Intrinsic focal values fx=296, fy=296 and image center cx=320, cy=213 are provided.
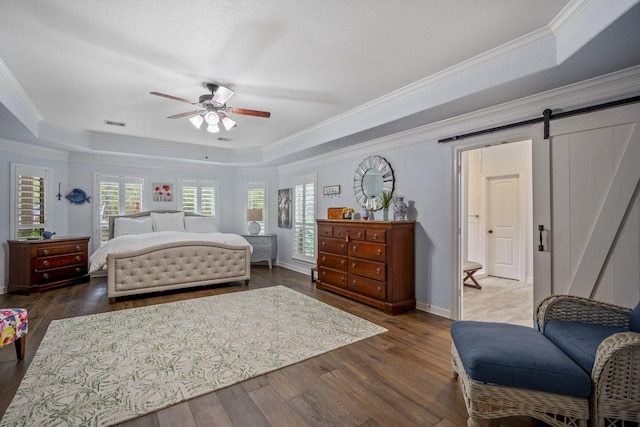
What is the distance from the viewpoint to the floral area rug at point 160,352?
201 cm

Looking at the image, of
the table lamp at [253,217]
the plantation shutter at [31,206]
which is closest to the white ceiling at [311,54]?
the plantation shutter at [31,206]

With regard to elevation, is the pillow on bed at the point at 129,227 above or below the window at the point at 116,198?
below

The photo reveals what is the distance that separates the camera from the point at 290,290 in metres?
4.96

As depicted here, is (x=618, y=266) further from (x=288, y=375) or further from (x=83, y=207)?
(x=83, y=207)

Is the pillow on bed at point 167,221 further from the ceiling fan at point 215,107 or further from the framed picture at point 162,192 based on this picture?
the ceiling fan at point 215,107

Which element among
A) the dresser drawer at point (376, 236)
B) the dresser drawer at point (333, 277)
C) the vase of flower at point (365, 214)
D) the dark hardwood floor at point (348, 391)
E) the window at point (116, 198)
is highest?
the window at point (116, 198)

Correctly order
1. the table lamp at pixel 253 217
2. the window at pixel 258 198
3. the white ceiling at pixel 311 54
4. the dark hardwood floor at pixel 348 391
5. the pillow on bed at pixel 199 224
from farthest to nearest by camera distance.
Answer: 1. the window at pixel 258 198
2. the table lamp at pixel 253 217
3. the pillow on bed at pixel 199 224
4. the white ceiling at pixel 311 54
5. the dark hardwood floor at pixel 348 391

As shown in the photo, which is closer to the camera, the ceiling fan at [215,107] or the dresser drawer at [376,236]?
the ceiling fan at [215,107]

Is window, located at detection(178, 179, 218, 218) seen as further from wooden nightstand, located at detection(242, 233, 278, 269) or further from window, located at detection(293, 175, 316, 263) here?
window, located at detection(293, 175, 316, 263)

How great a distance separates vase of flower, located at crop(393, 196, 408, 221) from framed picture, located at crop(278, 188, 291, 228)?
327cm

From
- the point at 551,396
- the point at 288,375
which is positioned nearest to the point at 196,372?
the point at 288,375

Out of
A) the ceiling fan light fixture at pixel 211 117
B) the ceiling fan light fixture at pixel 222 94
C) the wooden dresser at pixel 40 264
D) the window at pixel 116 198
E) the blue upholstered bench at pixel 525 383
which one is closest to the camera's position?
the blue upholstered bench at pixel 525 383

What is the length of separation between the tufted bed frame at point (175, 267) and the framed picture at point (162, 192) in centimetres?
255

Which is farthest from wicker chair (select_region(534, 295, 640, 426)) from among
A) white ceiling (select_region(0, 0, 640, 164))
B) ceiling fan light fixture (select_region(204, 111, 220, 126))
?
ceiling fan light fixture (select_region(204, 111, 220, 126))
